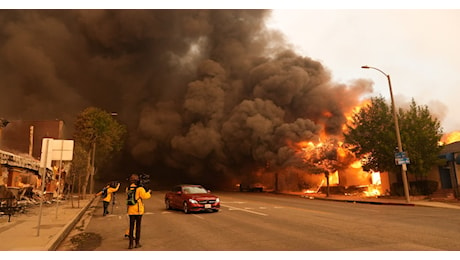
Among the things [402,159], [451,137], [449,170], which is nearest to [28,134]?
[402,159]

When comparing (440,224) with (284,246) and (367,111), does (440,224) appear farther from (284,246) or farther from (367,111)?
(367,111)

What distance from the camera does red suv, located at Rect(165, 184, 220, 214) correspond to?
13.3m

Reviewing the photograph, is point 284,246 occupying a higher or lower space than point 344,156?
lower

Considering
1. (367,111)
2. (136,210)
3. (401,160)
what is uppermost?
(367,111)

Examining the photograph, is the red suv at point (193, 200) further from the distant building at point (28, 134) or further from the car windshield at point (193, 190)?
the distant building at point (28, 134)

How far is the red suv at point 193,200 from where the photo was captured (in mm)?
13328

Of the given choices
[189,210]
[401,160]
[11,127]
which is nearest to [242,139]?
[401,160]

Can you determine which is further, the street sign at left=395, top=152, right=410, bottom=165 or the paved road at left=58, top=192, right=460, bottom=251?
the street sign at left=395, top=152, right=410, bottom=165

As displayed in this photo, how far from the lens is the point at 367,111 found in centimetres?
2448

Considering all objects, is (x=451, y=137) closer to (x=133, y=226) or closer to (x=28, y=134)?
(x=133, y=226)

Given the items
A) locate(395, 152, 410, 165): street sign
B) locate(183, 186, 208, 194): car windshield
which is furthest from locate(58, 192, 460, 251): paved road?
locate(395, 152, 410, 165): street sign

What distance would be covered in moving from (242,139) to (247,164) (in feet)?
16.9

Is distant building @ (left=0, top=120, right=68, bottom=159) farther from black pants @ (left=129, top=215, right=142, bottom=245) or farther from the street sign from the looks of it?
the street sign

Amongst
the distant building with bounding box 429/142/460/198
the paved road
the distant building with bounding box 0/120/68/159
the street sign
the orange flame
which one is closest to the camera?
the paved road
